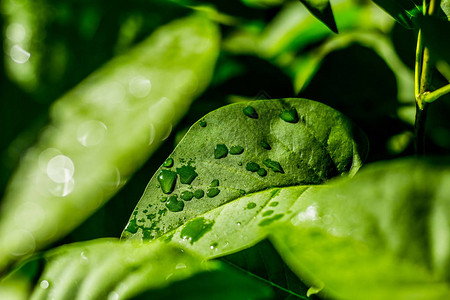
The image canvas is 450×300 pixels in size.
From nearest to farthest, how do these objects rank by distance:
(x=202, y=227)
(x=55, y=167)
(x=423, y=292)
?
(x=423, y=292) < (x=202, y=227) < (x=55, y=167)

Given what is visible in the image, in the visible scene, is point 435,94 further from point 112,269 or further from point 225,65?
point 112,269

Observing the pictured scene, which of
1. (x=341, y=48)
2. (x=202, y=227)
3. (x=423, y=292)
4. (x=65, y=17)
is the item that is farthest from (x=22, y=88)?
(x=423, y=292)

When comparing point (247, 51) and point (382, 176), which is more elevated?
point (247, 51)

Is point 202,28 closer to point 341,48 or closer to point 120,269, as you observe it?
point 341,48

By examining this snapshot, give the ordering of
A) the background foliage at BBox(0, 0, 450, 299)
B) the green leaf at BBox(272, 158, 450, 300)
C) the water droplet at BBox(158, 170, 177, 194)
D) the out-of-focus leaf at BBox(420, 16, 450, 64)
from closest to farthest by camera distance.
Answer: the green leaf at BBox(272, 158, 450, 300) < the out-of-focus leaf at BBox(420, 16, 450, 64) < the water droplet at BBox(158, 170, 177, 194) < the background foliage at BBox(0, 0, 450, 299)

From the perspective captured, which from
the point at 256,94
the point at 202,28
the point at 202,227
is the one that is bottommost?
the point at 202,227

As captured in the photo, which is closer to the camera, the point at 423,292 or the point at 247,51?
the point at 423,292

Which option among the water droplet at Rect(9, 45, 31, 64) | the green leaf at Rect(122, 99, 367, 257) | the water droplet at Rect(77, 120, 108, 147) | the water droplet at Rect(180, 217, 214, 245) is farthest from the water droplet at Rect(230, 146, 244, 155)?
the water droplet at Rect(9, 45, 31, 64)

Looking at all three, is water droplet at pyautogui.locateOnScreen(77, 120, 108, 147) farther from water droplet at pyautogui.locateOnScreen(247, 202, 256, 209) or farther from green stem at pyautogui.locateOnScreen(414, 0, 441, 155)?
green stem at pyautogui.locateOnScreen(414, 0, 441, 155)
